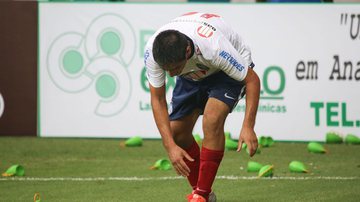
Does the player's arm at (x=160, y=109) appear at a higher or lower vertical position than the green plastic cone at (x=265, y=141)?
higher

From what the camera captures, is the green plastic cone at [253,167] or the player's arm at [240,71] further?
the green plastic cone at [253,167]

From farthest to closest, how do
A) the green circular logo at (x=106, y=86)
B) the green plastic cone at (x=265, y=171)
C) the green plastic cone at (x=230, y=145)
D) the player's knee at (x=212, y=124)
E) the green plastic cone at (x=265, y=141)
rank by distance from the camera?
the green circular logo at (x=106, y=86) < the green plastic cone at (x=265, y=141) < the green plastic cone at (x=230, y=145) < the green plastic cone at (x=265, y=171) < the player's knee at (x=212, y=124)

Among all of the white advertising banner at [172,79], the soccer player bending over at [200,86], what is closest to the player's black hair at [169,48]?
the soccer player bending over at [200,86]

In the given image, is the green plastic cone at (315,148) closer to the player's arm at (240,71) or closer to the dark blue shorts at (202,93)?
the dark blue shorts at (202,93)

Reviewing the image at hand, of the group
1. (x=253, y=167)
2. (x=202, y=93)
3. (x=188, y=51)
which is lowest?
(x=253, y=167)

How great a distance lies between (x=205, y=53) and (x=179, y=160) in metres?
0.84

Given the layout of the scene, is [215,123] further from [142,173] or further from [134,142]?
[134,142]

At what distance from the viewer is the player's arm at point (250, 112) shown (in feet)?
23.9

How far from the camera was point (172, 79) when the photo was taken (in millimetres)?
13578

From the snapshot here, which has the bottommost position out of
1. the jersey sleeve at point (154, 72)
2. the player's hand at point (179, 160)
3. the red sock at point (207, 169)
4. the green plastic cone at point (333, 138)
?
the green plastic cone at point (333, 138)

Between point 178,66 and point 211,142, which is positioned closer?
point 178,66

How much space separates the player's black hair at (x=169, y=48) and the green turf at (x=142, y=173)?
1.87 m

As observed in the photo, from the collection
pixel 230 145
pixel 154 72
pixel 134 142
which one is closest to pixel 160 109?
pixel 154 72

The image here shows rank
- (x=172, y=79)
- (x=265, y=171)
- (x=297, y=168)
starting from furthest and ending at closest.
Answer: (x=172, y=79)
(x=297, y=168)
(x=265, y=171)
